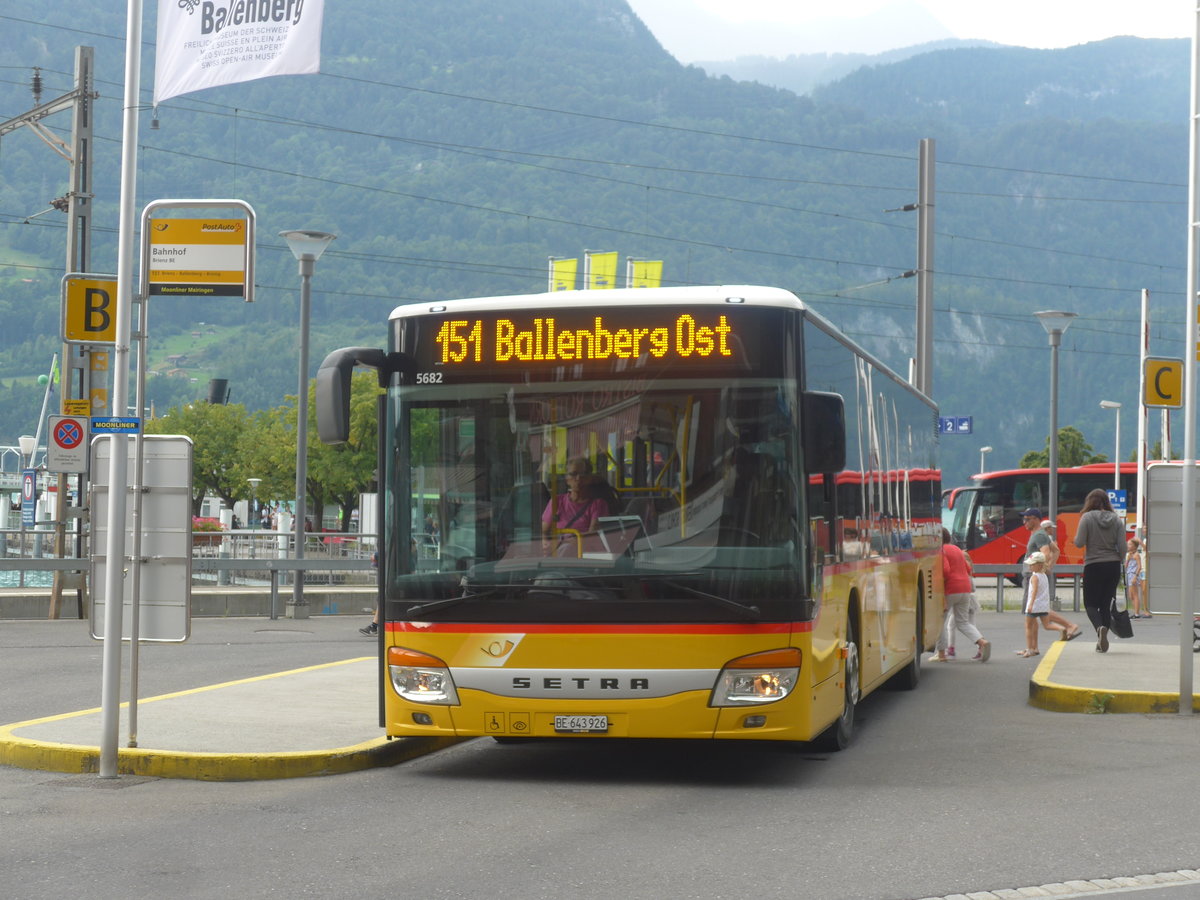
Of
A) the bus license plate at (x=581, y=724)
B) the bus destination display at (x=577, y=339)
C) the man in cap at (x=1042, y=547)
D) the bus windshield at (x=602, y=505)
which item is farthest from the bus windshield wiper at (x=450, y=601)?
the man in cap at (x=1042, y=547)

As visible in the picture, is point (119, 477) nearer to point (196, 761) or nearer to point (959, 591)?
point (196, 761)

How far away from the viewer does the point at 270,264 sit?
192125mm

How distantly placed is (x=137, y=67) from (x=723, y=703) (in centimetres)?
472

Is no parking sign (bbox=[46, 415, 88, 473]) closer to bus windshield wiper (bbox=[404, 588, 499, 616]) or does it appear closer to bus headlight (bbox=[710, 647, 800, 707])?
bus windshield wiper (bbox=[404, 588, 499, 616])

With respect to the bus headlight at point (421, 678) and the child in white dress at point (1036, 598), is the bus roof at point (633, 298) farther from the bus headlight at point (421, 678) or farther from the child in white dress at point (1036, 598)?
the child in white dress at point (1036, 598)

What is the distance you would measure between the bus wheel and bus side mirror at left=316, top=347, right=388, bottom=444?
352 cm

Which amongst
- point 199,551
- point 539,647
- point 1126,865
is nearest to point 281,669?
point 539,647

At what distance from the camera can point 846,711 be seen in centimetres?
1095

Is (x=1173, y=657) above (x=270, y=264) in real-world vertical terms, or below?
below

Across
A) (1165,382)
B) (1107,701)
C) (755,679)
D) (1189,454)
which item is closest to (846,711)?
(755,679)

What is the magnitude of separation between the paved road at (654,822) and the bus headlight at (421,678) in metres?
0.48

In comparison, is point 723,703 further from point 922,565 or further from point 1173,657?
point 1173,657

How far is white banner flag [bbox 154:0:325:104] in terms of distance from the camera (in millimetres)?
12961

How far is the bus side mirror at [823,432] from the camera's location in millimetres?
9445
